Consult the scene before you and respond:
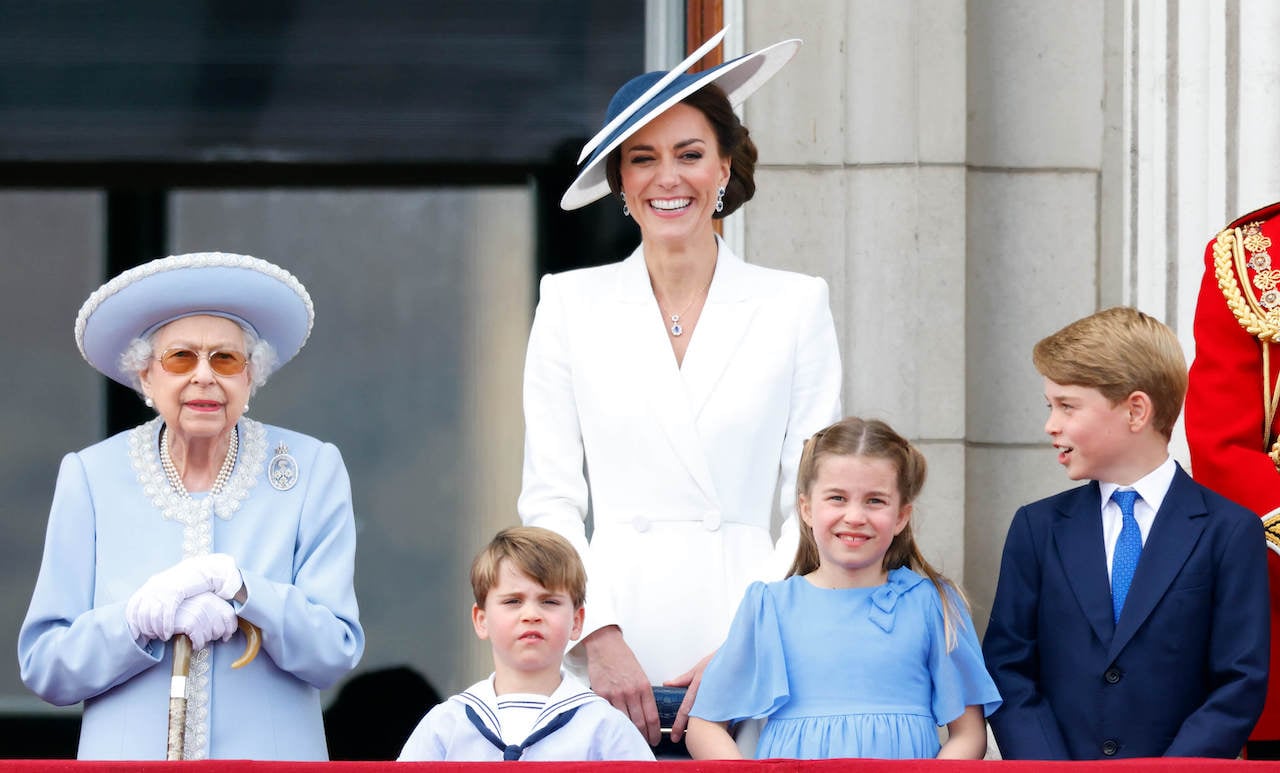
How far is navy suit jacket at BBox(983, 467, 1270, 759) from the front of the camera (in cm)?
332

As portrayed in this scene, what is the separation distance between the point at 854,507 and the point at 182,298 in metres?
1.19

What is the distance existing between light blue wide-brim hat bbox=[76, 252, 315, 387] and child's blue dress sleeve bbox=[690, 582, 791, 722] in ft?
3.19

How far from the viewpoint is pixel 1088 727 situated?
11.0 feet

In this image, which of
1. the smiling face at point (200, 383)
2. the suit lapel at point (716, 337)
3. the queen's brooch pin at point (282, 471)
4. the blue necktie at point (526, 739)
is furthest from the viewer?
the suit lapel at point (716, 337)

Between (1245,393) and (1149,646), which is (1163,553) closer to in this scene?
(1149,646)

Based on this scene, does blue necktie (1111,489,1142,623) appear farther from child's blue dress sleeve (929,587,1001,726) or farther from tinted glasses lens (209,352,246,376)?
tinted glasses lens (209,352,246,376)

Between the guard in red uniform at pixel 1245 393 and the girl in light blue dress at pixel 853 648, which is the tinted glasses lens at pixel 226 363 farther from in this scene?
the guard in red uniform at pixel 1245 393

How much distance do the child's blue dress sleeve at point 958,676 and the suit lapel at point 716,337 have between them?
638 mm

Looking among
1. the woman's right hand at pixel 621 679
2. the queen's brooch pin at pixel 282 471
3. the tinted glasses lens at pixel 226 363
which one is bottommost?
the woman's right hand at pixel 621 679

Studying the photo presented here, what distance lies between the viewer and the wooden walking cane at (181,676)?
129 inches

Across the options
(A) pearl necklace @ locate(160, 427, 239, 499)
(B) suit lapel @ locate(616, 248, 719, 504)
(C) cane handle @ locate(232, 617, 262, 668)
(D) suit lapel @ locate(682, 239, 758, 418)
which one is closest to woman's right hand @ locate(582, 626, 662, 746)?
(B) suit lapel @ locate(616, 248, 719, 504)

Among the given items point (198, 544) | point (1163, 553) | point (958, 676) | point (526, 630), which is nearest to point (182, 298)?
point (198, 544)

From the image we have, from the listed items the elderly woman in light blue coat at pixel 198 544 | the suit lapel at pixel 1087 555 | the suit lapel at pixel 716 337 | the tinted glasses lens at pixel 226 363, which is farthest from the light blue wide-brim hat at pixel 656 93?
the suit lapel at pixel 1087 555

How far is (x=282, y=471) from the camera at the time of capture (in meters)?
3.61
